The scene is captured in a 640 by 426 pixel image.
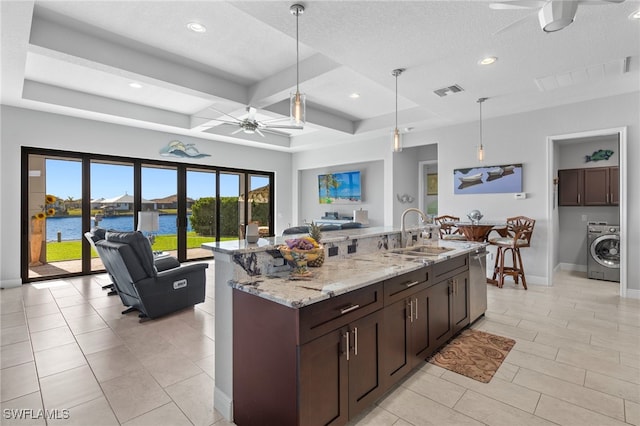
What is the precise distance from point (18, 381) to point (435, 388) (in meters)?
3.08

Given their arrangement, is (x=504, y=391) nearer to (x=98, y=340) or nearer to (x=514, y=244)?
(x=514, y=244)

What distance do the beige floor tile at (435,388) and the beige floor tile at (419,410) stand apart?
0.05 meters

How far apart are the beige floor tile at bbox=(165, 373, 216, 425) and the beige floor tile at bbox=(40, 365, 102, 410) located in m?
0.54

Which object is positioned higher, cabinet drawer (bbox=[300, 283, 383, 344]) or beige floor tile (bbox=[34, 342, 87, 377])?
cabinet drawer (bbox=[300, 283, 383, 344])

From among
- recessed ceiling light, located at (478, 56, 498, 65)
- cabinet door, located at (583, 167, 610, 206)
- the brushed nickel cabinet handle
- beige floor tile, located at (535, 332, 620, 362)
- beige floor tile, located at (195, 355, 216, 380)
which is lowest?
beige floor tile, located at (195, 355, 216, 380)

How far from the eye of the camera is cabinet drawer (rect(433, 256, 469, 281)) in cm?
264

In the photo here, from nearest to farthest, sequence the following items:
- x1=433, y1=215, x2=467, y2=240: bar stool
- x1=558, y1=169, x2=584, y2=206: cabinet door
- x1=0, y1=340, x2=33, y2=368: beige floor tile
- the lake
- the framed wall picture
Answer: x1=0, y1=340, x2=33, y2=368: beige floor tile < x1=433, y1=215, x2=467, y2=240: bar stool < the lake < x1=558, y1=169, x2=584, y2=206: cabinet door < the framed wall picture

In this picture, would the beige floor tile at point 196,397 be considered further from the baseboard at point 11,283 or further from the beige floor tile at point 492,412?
the baseboard at point 11,283

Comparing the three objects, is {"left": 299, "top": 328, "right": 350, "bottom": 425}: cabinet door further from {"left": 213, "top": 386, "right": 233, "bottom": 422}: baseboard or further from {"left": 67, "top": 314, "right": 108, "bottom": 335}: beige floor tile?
{"left": 67, "top": 314, "right": 108, "bottom": 335}: beige floor tile

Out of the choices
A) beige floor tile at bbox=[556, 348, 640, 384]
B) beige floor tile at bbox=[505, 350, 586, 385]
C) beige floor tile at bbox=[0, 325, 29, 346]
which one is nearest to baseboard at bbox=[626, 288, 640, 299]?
beige floor tile at bbox=[556, 348, 640, 384]

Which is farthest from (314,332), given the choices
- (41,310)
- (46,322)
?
(41,310)

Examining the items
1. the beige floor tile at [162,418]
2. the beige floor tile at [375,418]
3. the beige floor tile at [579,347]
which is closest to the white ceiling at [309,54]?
the beige floor tile at [375,418]

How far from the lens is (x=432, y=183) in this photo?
794 centimetres

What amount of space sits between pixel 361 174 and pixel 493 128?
11.5ft
